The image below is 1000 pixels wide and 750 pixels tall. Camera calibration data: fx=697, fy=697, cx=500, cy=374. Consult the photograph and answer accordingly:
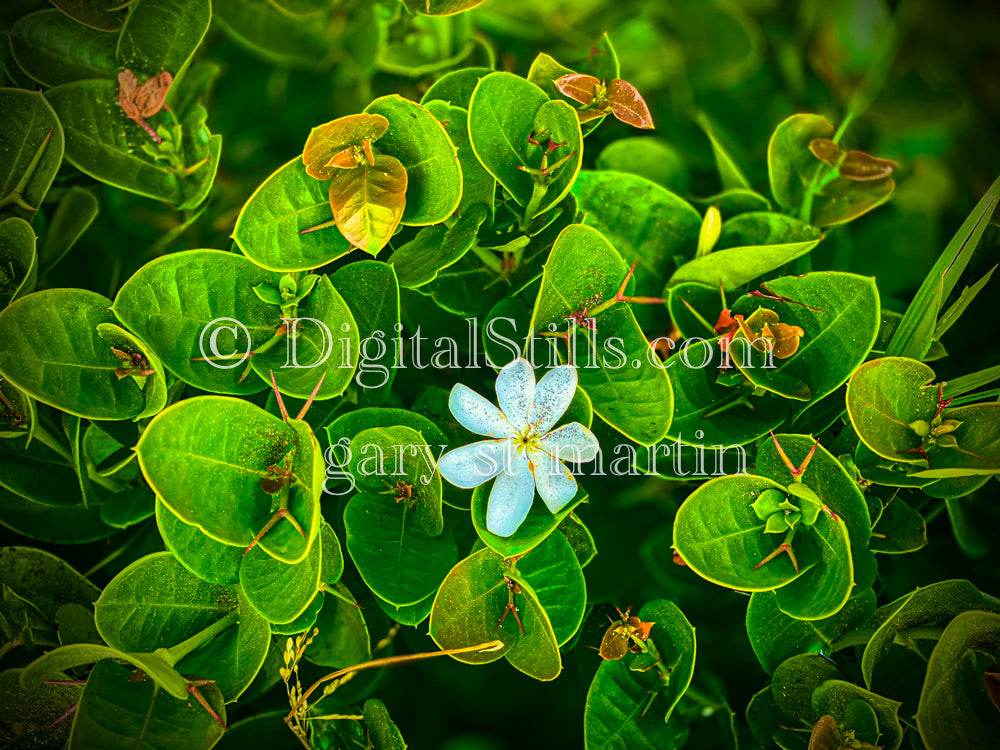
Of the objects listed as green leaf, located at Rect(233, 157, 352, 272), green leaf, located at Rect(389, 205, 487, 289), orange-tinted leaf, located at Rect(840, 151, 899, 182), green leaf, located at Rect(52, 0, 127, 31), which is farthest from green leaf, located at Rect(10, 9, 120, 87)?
orange-tinted leaf, located at Rect(840, 151, 899, 182)

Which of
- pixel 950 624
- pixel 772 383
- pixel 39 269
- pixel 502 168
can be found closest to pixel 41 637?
pixel 39 269

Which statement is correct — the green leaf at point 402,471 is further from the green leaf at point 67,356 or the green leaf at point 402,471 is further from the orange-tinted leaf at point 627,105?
the orange-tinted leaf at point 627,105

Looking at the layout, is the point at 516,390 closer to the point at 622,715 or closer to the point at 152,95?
the point at 622,715

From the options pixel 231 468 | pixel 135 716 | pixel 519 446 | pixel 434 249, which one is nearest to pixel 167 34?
pixel 434 249

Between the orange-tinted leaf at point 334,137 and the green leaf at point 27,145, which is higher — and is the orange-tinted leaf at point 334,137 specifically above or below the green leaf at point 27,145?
above

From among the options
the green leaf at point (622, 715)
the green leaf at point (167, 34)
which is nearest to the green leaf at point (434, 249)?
the green leaf at point (167, 34)
